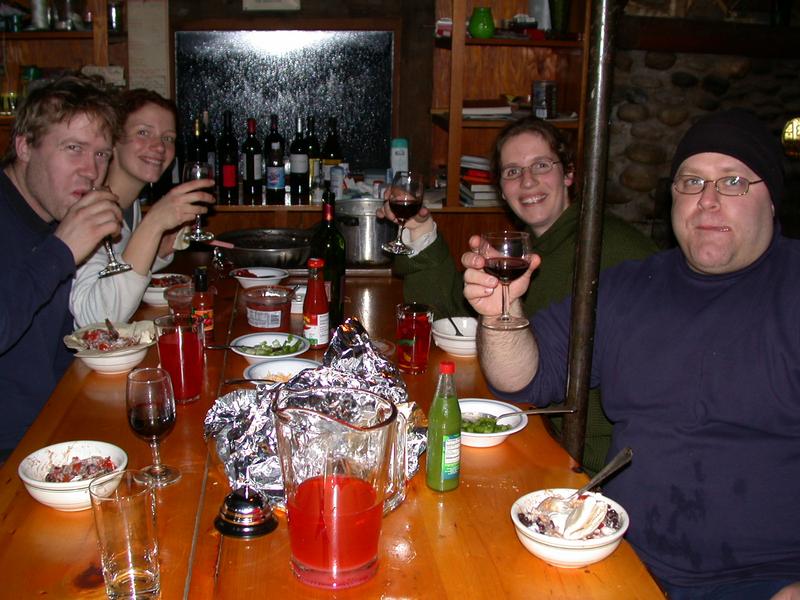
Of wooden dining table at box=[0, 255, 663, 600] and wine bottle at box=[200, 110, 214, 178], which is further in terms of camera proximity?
wine bottle at box=[200, 110, 214, 178]

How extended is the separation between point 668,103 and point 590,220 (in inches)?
143

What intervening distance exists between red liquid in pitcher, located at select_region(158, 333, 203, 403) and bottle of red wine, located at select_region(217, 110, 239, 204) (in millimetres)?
2708

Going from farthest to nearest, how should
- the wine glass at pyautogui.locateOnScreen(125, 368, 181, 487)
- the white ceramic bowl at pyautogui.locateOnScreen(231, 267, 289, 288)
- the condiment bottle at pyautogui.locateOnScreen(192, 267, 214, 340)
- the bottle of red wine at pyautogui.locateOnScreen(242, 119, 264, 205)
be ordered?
the bottle of red wine at pyautogui.locateOnScreen(242, 119, 264, 205) < the white ceramic bowl at pyautogui.locateOnScreen(231, 267, 289, 288) < the condiment bottle at pyautogui.locateOnScreen(192, 267, 214, 340) < the wine glass at pyautogui.locateOnScreen(125, 368, 181, 487)

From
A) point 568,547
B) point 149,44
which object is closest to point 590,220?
point 568,547

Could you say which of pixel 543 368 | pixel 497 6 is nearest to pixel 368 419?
pixel 543 368

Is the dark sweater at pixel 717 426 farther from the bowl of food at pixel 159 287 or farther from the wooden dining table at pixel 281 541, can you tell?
the bowl of food at pixel 159 287

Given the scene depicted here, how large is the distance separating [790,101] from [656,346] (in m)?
3.36

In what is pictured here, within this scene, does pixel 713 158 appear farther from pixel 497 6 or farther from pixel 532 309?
pixel 497 6

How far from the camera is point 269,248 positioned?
9.80 feet

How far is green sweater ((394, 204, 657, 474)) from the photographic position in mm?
2020

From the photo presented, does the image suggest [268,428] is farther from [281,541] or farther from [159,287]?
[159,287]

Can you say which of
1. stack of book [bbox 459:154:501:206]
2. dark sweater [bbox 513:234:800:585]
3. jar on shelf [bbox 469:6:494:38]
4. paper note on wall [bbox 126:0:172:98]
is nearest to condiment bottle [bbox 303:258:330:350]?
dark sweater [bbox 513:234:800:585]

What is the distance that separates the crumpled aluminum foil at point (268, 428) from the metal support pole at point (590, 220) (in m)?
0.28

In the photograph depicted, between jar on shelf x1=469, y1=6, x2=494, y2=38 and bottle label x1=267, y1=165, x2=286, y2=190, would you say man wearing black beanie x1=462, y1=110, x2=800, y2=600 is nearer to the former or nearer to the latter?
jar on shelf x1=469, y1=6, x2=494, y2=38
